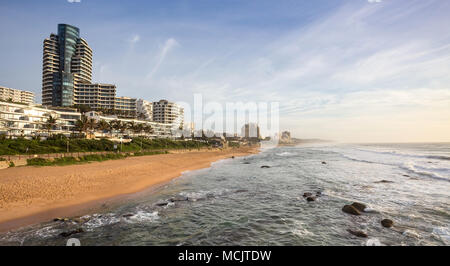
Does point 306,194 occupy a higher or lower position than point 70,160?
lower

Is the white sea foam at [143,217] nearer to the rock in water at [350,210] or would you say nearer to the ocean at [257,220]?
the ocean at [257,220]

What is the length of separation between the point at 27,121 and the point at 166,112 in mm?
89947

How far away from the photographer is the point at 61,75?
369 ft

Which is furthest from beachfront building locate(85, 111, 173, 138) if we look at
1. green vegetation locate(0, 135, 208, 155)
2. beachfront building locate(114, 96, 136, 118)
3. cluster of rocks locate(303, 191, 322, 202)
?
cluster of rocks locate(303, 191, 322, 202)

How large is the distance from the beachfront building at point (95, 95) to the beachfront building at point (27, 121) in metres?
48.9

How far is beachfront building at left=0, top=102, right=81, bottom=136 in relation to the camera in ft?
188

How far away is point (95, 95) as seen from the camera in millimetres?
120062

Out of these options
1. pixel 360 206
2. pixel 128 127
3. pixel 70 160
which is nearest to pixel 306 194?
pixel 360 206

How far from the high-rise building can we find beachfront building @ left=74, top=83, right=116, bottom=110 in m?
3.02

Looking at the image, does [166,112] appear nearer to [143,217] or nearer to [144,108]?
[144,108]

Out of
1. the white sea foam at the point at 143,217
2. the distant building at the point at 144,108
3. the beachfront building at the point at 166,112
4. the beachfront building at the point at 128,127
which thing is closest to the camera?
the white sea foam at the point at 143,217

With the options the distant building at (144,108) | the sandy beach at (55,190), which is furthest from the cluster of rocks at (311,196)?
the distant building at (144,108)

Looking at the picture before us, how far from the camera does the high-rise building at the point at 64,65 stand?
11219 cm
